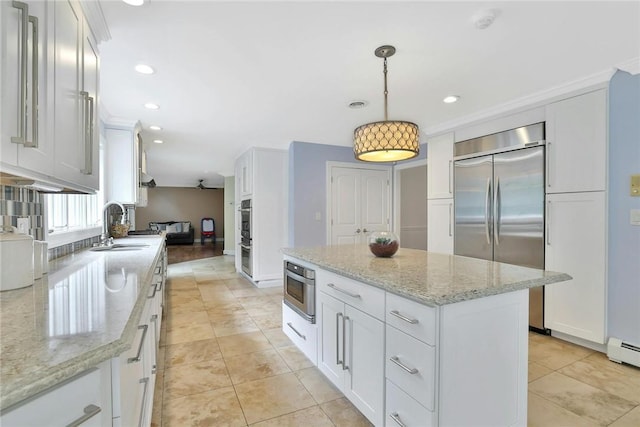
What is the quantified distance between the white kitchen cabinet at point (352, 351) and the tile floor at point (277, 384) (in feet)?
0.53

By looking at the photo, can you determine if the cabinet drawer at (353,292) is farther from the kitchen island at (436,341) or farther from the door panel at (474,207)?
the door panel at (474,207)

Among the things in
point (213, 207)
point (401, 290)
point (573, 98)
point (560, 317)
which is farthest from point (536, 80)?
point (213, 207)

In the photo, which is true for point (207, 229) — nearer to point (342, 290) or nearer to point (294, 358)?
point (294, 358)

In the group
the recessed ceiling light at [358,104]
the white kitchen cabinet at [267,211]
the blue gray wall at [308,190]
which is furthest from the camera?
the white kitchen cabinet at [267,211]

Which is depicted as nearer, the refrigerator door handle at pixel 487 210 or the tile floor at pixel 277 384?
the tile floor at pixel 277 384

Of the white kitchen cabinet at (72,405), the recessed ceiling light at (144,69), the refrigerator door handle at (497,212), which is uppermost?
the recessed ceiling light at (144,69)

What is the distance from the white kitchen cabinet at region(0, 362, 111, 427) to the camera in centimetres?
61

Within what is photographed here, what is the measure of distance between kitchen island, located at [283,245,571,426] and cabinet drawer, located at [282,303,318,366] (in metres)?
0.43

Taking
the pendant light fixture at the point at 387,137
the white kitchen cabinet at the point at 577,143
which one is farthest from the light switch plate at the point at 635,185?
the pendant light fixture at the point at 387,137

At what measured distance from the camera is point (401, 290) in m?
1.37

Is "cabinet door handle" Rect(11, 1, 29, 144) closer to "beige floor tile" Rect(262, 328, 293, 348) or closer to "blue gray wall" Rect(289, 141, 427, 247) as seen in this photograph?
"beige floor tile" Rect(262, 328, 293, 348)

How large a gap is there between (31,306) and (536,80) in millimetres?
3497

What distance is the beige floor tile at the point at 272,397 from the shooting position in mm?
1869

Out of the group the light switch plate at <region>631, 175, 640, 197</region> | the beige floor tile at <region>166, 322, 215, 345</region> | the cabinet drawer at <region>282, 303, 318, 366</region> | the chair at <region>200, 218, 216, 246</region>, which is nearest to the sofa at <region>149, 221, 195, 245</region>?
the chair at <region>200, 218, 216, 246</region>
